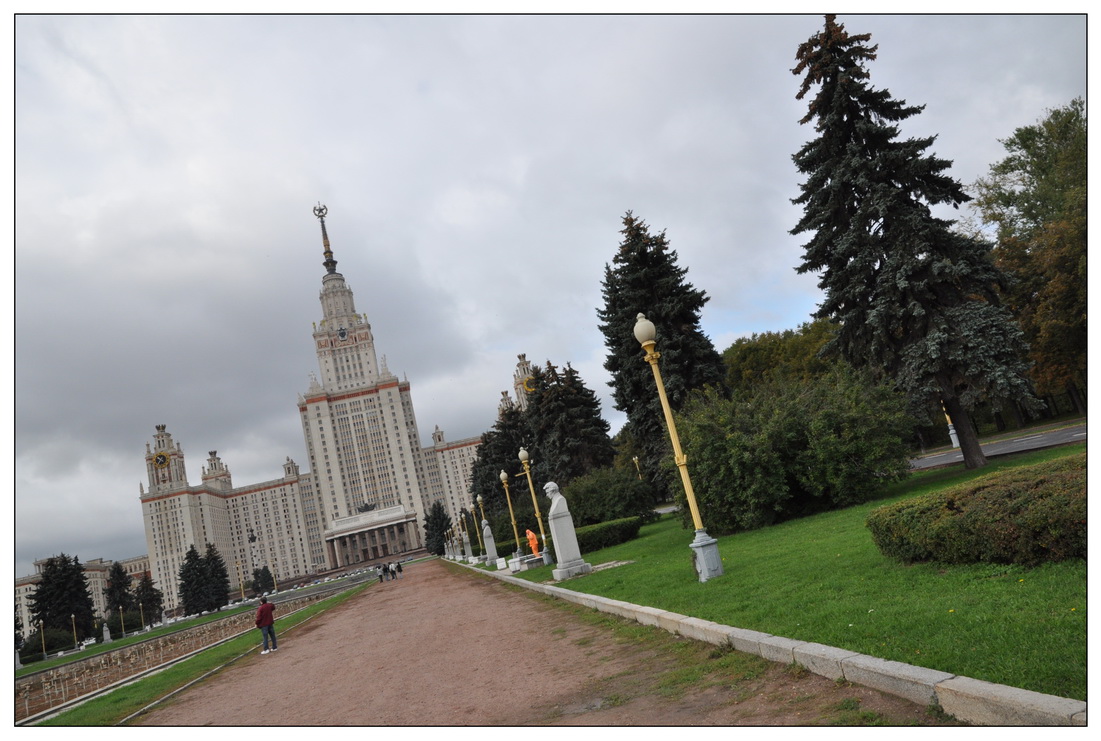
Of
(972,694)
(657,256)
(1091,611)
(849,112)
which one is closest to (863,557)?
(1091,611)

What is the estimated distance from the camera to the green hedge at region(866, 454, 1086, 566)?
21.5 ft

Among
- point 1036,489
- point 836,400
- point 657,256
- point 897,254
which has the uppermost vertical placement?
point 657,256

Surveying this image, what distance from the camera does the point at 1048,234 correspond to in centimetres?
3084

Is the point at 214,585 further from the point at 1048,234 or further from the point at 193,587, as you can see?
the point at 1048,234

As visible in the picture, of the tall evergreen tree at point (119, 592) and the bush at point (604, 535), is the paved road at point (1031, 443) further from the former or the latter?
the tall evergreen tree at point (119, 592)

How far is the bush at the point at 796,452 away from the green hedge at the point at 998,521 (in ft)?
30.6

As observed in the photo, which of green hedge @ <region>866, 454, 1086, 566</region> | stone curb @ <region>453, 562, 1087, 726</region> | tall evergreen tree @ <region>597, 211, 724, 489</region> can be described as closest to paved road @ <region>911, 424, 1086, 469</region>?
tall evergreen tree @ <region>597, 211, 724, 489</region>

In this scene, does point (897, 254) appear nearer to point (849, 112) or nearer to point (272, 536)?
point (849, 112)

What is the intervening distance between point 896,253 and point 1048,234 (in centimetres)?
1794

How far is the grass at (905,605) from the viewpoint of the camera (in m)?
4.54

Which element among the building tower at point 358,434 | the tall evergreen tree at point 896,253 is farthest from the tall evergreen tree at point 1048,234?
the building tower at point 358,434

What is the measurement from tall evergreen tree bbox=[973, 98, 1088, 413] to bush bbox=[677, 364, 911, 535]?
58.7 ft
